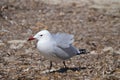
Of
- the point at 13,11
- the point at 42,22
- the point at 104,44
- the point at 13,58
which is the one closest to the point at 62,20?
the point at 42,22

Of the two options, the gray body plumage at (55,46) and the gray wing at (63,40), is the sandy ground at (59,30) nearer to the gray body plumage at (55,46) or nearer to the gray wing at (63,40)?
the gray body plumage at (55,46)

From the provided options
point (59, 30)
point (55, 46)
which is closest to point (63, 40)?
point (55, 46)

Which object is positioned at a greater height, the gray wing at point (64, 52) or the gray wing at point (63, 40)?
the gray wing at point (63, 40)

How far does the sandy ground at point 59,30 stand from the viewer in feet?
21.6

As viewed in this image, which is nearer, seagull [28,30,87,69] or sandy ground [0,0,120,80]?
seagull [28,30,87,69]

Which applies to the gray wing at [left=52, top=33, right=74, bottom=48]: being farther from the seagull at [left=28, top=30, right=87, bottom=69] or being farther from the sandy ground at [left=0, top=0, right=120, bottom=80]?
the sandy ground at [left=0, top=0, right=120, bottom=80]

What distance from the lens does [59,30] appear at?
9.76 m

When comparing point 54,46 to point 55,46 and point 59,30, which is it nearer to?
point 55,46

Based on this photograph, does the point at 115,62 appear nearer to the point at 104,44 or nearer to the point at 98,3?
the point at 104,44

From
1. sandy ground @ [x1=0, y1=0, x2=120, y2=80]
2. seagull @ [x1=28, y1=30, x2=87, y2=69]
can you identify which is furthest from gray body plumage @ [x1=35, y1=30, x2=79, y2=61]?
sandy ground @ [x1=0, y1=0, x2=120, y2=80]

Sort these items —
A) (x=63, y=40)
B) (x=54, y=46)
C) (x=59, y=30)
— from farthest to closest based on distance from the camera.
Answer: (x=59, y=30), (x=63, y=40), (x=54, y=46)

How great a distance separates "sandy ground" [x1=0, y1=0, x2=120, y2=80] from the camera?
21.6 ft

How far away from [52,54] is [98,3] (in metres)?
6.91

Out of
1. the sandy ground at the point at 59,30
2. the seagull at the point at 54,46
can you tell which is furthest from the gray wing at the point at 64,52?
the sandy ground at the point at 59,30
